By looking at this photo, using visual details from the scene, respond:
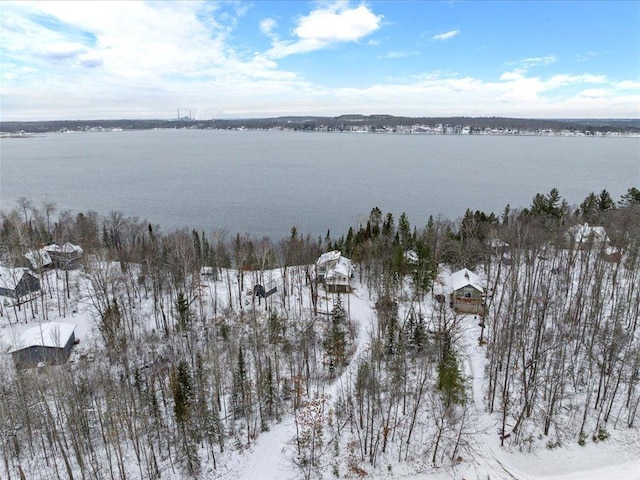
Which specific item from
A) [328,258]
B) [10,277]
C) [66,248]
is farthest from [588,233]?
[10,277]

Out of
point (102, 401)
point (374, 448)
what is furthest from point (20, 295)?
point (374, 448)

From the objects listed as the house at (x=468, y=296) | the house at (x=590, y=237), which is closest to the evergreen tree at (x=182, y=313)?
the house at (x=468, y=296)

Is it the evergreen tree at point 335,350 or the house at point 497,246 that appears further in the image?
the house at point 497,246

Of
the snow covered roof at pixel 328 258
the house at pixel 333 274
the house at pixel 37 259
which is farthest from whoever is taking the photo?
the snow covered roof at pixel 328 258

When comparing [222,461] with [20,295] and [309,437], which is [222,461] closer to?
[309,437]

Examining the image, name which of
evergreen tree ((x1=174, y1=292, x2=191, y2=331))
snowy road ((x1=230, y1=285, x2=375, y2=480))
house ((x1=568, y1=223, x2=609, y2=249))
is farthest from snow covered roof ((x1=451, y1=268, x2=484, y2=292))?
evergreen tree ((x1=174, y1=292, x2=191, y2=331))

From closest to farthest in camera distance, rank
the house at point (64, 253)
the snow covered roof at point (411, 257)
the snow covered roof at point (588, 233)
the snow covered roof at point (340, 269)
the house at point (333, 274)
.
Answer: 1. the snow covered roof at point (588, 233)
2. the house at point (333, 274)
3. the snow covered roof at point (340, 269)
4. the house at point (64, 253)
5. the snow covered roof at point (411, 257)

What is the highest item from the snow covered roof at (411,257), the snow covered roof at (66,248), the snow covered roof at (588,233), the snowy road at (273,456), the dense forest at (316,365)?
the snow covered roof at (588,233)

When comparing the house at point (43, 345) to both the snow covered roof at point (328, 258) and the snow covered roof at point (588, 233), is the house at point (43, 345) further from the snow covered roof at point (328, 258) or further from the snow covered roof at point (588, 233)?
the snow covered roof at point (588, 233)
